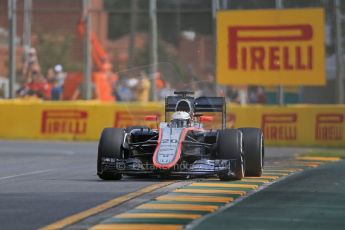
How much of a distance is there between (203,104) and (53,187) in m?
3.70

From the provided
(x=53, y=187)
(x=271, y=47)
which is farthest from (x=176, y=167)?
(x=271, y=47)

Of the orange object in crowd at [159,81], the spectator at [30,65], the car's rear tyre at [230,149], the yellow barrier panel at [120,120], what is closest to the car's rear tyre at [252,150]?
the car's rear tyre at [230,149]

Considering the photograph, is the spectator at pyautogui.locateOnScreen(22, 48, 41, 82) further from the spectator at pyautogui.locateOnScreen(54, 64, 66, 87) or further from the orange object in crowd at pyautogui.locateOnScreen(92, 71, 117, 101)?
the orange object in crowd at pyautogui.locateOnScreen(92, 71, 117, 101)

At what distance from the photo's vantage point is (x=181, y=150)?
55.7 ft

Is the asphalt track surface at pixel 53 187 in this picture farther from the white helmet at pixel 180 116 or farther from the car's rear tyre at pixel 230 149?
the white helmet at pixel 180 116

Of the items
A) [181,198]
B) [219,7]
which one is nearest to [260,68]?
[219,7]

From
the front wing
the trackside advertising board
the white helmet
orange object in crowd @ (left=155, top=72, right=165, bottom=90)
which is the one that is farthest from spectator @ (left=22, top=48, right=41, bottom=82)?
the front wing

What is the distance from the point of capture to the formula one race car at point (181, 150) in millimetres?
16844

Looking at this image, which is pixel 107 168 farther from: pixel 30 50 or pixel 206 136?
pixel 30 50

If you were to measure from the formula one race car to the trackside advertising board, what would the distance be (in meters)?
14.8

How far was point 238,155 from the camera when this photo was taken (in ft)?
55.5

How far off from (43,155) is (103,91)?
334 inches

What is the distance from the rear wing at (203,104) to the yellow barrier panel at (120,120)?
1056 centimetres

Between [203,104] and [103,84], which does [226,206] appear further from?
[103,84]
